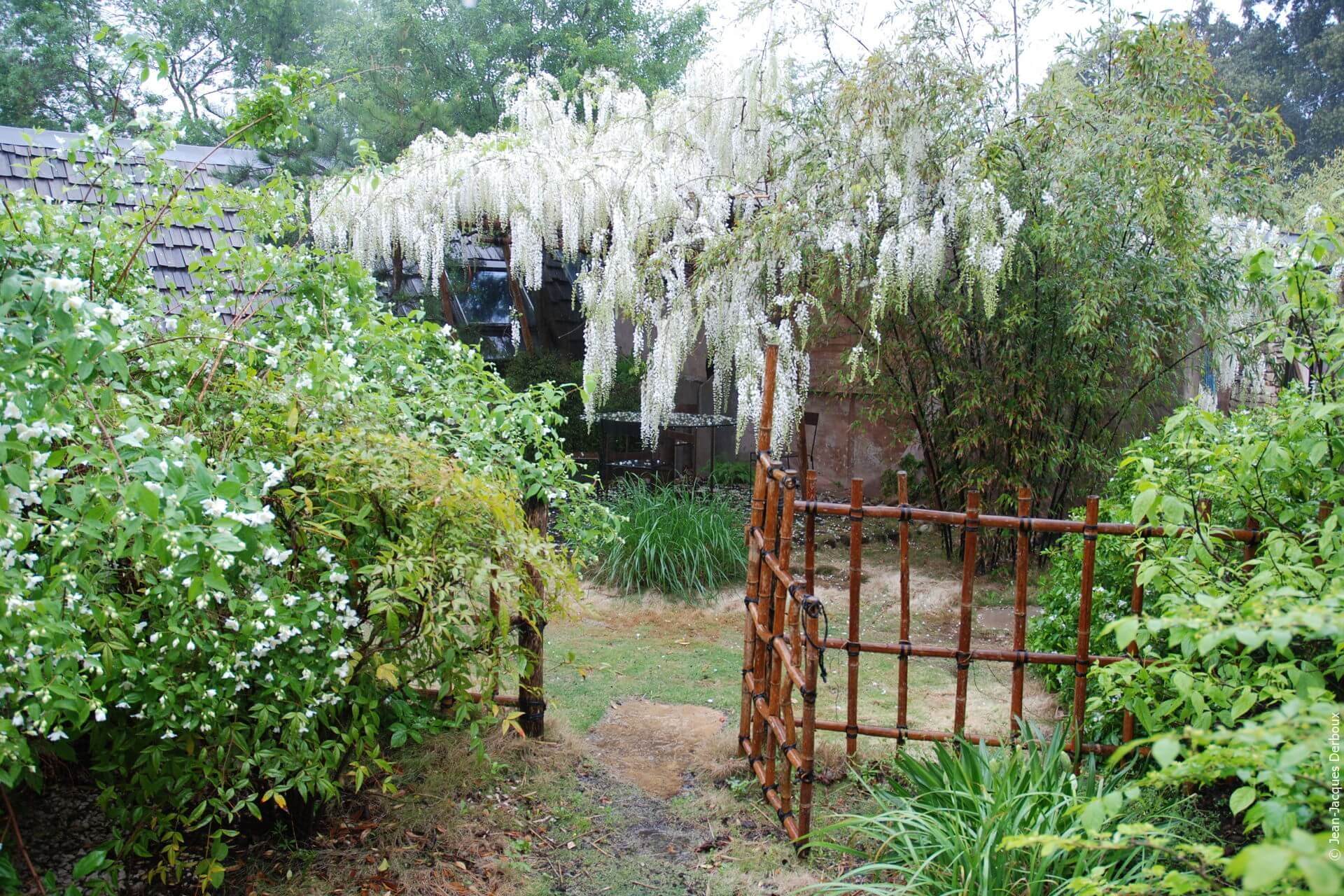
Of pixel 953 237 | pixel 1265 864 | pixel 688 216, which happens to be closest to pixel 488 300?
pixel 688 216

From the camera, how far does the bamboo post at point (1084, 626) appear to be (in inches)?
112

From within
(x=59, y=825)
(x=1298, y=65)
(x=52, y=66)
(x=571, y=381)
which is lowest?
(x=59, y=825)

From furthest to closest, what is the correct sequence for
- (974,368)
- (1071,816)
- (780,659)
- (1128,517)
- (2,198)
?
(974,368)
(1128,517)
(780,659)
(2,198)
(1071,816)

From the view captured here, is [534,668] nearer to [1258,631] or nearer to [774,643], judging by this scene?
[774,643]

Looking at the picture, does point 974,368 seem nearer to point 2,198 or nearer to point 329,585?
point 329,585

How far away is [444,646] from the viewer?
254 centimetres

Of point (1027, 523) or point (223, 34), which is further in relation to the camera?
point (223, 34)

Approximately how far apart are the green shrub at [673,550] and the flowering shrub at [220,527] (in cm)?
307

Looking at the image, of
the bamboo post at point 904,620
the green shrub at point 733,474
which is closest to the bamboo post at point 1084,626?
the bamboo post at point 904,620

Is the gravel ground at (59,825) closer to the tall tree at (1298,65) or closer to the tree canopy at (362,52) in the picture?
the tree canopy at (362,52)

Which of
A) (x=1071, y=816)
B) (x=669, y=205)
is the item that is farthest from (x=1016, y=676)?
(x=669, y=205)

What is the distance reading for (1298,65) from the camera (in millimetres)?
19141

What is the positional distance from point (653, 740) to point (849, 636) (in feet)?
3.89

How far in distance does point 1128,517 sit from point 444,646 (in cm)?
246
